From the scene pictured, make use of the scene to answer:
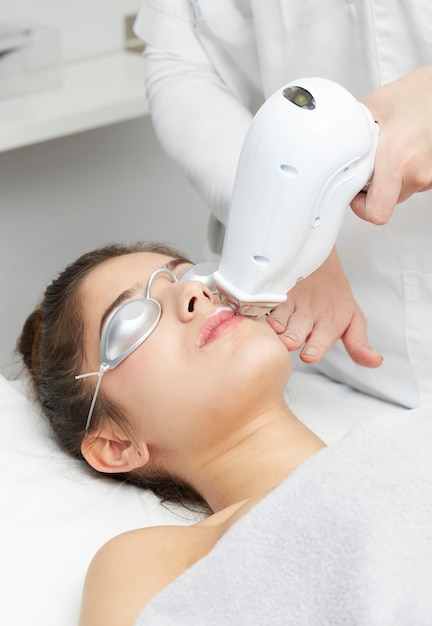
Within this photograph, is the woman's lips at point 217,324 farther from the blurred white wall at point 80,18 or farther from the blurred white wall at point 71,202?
the blurred white wall at point 80,18

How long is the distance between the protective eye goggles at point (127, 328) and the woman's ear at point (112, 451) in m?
0.06

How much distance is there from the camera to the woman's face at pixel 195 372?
1278 mm

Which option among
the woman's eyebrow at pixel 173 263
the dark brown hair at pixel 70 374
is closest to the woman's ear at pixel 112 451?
the dark brown hair at pixel 70 374

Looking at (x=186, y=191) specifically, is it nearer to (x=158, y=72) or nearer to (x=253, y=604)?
(x=158, y=72)

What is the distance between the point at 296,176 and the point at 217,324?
29 centimetres

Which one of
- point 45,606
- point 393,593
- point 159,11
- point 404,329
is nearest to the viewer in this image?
point 393,593

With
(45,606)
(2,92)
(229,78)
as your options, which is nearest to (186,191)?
(2,92)

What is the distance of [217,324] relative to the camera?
1309 mm

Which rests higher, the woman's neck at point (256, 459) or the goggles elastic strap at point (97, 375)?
the goggles elastic strap at point (97, 375)

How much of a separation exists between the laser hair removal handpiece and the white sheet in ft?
1.28

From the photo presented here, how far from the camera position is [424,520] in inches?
37.8

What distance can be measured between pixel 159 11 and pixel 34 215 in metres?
0.77

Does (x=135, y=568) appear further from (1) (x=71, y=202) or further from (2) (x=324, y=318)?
(1) (x=71, y=202)

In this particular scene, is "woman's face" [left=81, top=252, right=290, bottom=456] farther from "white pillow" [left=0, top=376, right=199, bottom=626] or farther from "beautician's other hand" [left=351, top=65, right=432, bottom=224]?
"beautician's other hand" [left=351, top=65, right=432, bottom=224]
